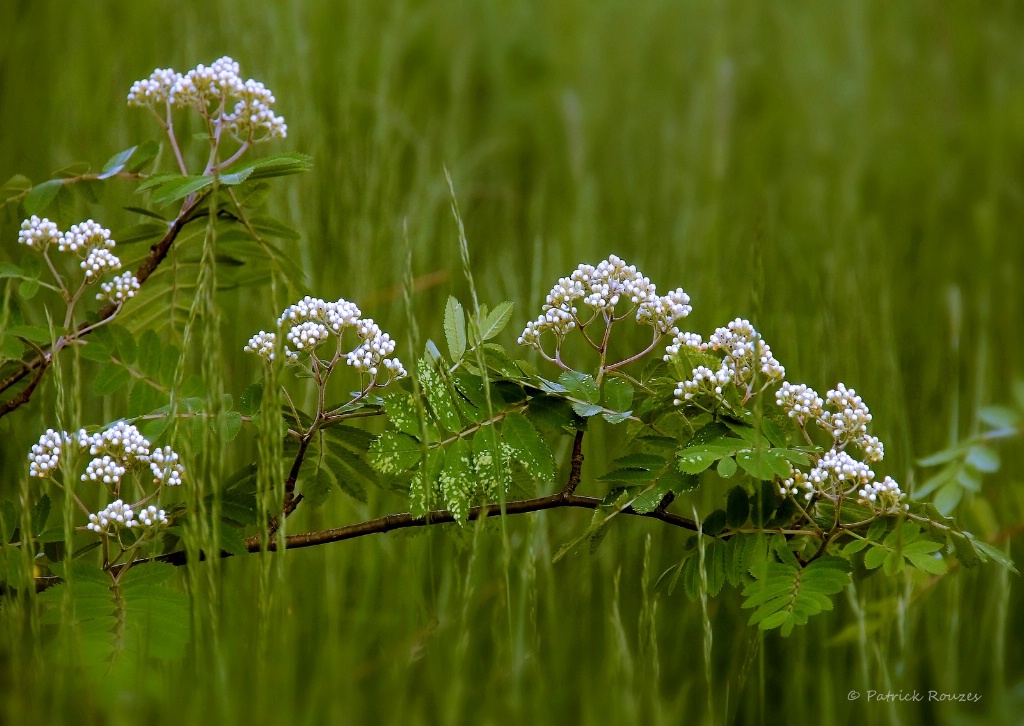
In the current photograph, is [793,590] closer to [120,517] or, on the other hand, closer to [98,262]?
[120,517]

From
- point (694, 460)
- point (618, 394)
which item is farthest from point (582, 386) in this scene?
point (694, 460)

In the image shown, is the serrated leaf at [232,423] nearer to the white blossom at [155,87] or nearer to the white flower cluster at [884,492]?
the white blossom at [155,87]

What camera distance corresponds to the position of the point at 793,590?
1.04 metres

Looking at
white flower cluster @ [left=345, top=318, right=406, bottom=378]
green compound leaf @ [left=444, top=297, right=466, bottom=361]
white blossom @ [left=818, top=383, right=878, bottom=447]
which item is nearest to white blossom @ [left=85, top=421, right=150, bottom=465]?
white flower cluster @ [left=345, top=318, right=406, bottom=378]

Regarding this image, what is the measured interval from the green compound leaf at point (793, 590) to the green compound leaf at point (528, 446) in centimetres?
25

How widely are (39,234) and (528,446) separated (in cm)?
61

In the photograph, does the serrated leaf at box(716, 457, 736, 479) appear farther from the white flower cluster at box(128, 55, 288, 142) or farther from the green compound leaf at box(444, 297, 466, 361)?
the white flower cluster at box(128, 55, 288, 142)

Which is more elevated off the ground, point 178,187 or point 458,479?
point 178,187

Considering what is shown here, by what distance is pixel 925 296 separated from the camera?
262cm

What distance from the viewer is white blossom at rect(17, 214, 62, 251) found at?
111cm

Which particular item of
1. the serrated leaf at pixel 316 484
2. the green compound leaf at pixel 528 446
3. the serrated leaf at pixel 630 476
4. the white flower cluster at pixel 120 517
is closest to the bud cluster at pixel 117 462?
the white flower cluster at pixel 120 517

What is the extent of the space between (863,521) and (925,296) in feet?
5.94

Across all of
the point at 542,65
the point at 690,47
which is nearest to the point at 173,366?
the point at 542,65

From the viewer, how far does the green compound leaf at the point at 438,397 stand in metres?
1.04
